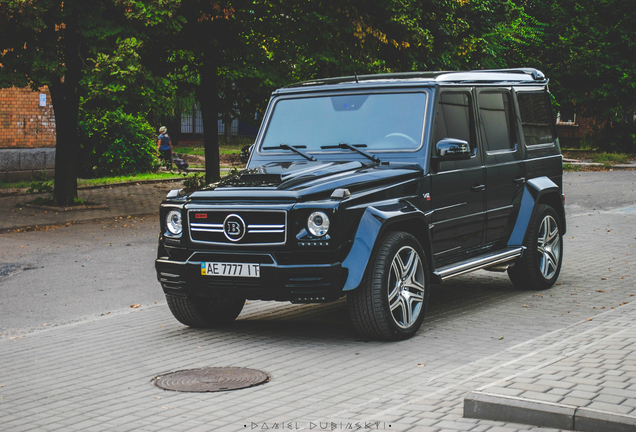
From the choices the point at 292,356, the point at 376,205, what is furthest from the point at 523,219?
the point at 292,356

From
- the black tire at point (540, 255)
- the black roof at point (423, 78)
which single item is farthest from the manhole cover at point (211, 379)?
the black tire at point (540, 255)

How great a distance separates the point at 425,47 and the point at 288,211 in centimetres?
1610

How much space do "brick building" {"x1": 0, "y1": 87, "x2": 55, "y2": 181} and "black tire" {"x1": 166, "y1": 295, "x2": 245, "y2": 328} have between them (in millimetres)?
19083

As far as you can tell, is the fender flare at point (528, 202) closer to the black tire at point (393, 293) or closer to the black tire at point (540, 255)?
the black tire at point (540, 255)

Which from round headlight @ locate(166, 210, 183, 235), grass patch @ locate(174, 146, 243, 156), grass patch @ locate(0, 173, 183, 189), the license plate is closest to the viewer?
the license plate

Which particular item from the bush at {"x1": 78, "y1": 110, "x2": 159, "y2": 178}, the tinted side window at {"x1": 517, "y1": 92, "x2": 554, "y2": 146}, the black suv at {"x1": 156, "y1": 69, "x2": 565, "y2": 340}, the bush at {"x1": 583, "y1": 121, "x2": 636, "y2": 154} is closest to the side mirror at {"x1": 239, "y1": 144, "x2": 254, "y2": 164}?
the black suv at {"x1": 156, "y1": 69, "x2": 565, "y2": 340}

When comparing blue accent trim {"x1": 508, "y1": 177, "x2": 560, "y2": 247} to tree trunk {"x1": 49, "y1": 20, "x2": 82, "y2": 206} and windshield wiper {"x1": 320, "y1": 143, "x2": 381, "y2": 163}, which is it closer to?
windshield wiper {"x1": 320, "y1": 143, "x2": 381, "y2": 163}

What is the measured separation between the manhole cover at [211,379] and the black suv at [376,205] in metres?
0.75

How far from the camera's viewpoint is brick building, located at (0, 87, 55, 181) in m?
25.0

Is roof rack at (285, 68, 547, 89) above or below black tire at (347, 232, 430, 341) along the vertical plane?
above

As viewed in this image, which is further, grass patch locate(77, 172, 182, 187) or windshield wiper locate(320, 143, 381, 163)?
grass patch locate(77, 172, 182, 187)

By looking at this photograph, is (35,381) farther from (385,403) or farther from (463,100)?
(463,100)

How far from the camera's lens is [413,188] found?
720 centimetres

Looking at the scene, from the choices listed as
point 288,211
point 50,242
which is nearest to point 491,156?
point 288,211
